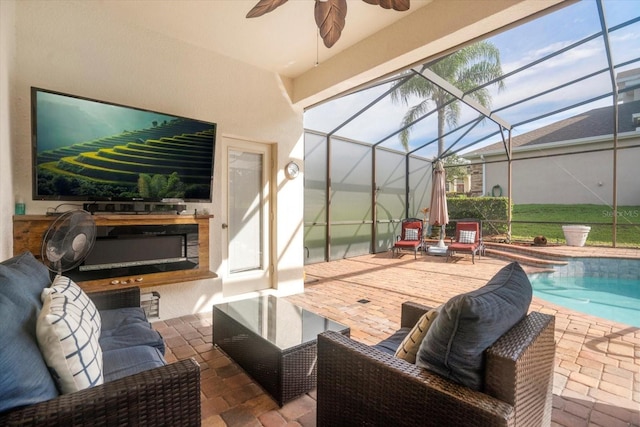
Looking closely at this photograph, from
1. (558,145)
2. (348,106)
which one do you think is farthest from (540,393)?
(558,145)

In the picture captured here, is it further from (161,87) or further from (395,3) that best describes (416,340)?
(161,87)

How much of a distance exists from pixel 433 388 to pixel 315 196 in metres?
5.80

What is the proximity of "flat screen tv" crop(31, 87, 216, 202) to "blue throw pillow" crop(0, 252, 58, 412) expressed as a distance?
1808 mm

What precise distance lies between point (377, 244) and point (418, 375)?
7168 millimetres

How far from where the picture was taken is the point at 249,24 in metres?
3.15

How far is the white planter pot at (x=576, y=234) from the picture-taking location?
25.0 feet

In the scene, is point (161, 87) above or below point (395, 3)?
above

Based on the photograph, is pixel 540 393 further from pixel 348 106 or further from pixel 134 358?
pixel 348 106

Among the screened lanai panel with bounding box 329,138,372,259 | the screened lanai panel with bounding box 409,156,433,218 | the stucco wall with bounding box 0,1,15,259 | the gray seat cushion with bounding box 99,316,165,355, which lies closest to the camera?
the gray seat cushion with bounding box 99,316,165,355

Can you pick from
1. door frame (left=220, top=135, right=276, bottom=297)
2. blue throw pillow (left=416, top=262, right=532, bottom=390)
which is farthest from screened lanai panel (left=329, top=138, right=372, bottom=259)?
blue throw pillow (left=416, top=262, right=532, bottom=390)

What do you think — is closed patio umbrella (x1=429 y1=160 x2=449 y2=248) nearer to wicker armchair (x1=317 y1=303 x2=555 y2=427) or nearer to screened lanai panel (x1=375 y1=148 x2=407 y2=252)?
screened lanai panel (x1=375 y1=148 x2=407 y2=252)

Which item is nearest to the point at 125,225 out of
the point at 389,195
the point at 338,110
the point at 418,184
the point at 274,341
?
the point at 274,341

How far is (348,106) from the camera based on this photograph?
5.75 meters

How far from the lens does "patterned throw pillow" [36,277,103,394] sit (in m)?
1.03
